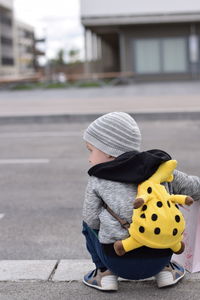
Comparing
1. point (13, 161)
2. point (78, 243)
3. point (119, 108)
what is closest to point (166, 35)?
point (119, 108)

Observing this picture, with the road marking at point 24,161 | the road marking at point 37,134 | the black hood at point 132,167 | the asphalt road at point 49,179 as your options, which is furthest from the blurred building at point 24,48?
the black hood at point 132,167

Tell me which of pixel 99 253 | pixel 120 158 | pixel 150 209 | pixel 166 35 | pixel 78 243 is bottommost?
pixel 78 243

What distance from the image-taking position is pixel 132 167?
2.93 metres

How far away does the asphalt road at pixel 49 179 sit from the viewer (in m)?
4.54

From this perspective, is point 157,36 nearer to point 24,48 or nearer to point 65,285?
point 65,285

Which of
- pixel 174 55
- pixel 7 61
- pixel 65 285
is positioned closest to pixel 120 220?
pixel 65 285

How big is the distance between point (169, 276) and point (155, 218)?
25.5 inches

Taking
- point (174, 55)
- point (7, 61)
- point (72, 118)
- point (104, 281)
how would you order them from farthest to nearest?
point (7, 61), point (174, 55), point (72, 118), point (104, 281)

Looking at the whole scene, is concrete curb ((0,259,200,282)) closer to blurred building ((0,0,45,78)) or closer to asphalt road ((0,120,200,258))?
asphalt road ((0,120,200,258))

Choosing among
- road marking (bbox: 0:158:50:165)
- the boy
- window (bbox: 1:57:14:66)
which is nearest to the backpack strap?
the boy

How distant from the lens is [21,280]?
3506 mm

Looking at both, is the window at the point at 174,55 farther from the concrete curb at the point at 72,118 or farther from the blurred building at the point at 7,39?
the blurred building at the point at 7,39

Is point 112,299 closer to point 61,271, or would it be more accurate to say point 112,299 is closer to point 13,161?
point 61,271

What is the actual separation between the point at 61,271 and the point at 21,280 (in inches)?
10.3
